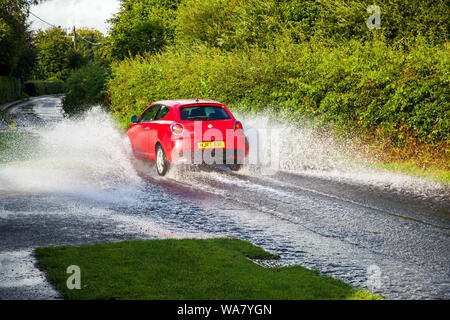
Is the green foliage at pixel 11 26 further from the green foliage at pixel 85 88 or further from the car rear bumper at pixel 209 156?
the car rear bumper at pixel 209 156

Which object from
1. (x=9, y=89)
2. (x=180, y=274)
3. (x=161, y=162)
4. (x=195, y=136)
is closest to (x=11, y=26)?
(x=9, y=89)

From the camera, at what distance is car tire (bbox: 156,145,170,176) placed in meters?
12.6

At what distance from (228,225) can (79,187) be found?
4260 mm

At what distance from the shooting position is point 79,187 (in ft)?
36.1

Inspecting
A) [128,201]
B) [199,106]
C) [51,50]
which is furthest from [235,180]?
[51,50]

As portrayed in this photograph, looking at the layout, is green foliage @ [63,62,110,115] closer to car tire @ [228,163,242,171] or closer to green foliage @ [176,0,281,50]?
green foliage @ [176,0,281,50]

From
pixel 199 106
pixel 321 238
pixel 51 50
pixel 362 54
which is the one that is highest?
pixel 51 50

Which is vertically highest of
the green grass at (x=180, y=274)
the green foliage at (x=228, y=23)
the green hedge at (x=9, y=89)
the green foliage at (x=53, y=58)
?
the green foliage at (x=53, y=58)

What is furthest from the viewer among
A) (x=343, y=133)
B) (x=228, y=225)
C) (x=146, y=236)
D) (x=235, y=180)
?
(x=343, y=133)

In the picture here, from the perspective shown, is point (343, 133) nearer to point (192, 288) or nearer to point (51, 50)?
point (192, 288)

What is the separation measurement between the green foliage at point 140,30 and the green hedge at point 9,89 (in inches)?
753

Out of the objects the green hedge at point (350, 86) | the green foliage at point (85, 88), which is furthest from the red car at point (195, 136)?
the green foliage at point (85, 88)

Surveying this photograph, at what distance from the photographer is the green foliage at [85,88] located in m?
33.8

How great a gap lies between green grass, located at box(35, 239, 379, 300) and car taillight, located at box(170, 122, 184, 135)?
5.81m
